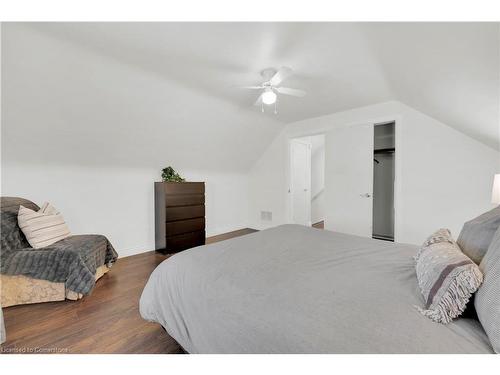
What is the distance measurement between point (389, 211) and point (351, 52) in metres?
3.21

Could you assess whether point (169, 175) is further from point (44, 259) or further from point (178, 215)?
point (44, 259)

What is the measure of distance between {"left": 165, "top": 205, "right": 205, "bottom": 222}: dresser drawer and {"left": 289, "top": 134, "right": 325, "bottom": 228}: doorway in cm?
195

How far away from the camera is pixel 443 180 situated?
2924 mm

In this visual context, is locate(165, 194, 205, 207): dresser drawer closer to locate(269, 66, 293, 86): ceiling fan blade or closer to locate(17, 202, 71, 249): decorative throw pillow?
locate(17, 202, 71, 249): decorative throw pillow

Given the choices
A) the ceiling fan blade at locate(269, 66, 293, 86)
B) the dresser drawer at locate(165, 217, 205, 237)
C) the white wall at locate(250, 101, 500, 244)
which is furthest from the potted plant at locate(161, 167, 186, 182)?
the white wall at locate(250, 101, 500, 244)

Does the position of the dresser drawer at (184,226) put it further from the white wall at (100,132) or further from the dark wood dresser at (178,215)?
the white wall at (100,132)

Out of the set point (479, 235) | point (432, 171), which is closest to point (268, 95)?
point (479, 235)

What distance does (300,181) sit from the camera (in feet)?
16.1

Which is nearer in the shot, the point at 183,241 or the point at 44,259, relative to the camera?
the point at 44,259

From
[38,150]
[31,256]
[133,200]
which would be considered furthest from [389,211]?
[38,150]

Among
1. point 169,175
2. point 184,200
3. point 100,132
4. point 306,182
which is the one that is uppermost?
point 100,132

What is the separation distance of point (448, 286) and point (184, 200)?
327 centimetres

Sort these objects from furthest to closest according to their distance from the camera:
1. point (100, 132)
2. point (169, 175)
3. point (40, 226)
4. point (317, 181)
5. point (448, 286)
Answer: point (317, 181)
point (169, 175)
point (100, 132)
point (40, 226)
point (448, 286)

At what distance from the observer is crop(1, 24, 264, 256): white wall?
6.58 feet
